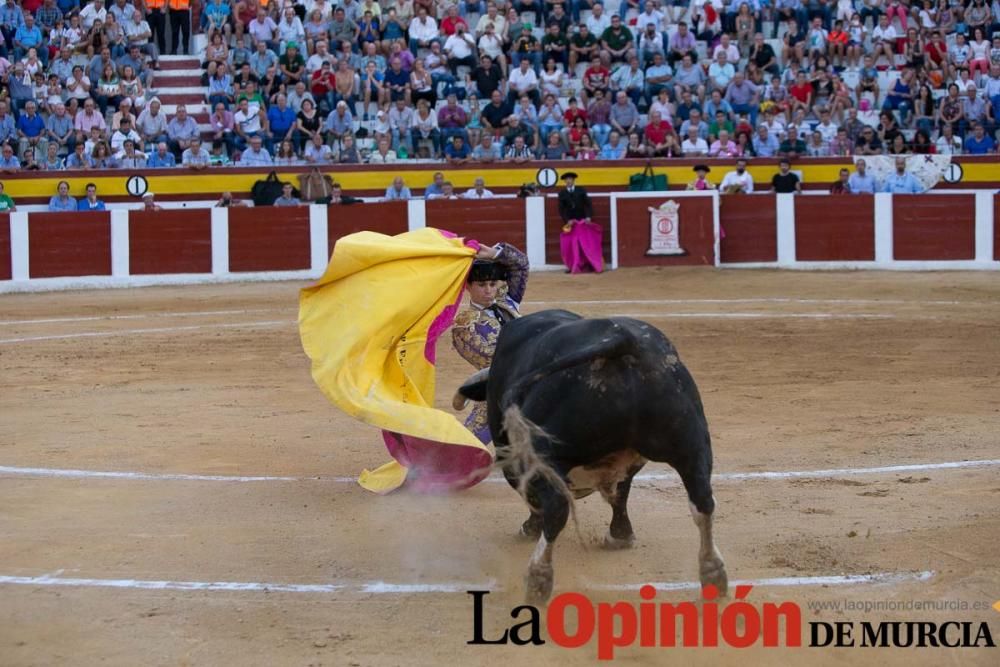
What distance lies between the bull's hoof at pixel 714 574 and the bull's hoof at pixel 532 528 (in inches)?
33.5

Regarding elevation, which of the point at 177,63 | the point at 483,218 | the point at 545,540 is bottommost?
the point at 545,540

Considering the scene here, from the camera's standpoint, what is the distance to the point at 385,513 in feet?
17.7

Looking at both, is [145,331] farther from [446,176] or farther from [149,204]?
[446,176]

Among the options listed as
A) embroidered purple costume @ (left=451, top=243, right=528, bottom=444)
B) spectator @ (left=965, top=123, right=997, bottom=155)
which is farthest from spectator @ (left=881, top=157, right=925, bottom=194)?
embroidered purple costume @ (left=451, top=243, right=528, bottom=444)

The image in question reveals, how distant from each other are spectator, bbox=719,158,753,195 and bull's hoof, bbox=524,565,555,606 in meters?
12.5

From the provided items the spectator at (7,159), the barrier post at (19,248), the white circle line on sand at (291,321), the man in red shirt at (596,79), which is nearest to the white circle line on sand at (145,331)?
the white circle line on sand at (291,321)

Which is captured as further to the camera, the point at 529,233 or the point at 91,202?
the point at 529,233

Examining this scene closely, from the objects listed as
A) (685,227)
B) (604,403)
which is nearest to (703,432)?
(604,403)

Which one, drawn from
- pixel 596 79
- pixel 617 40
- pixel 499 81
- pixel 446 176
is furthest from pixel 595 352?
pixel 617 40

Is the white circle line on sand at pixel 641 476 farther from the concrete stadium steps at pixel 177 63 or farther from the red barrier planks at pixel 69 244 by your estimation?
the concrete stadium steps at pixel 177 63

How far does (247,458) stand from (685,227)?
33.0 feet

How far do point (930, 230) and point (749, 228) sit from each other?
2061mm

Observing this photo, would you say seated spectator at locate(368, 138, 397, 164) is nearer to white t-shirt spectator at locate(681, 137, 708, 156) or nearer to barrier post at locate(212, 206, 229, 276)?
barrier post at locate(212, 206, 229, 276)

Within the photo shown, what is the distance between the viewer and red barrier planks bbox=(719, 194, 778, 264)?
15914mm
